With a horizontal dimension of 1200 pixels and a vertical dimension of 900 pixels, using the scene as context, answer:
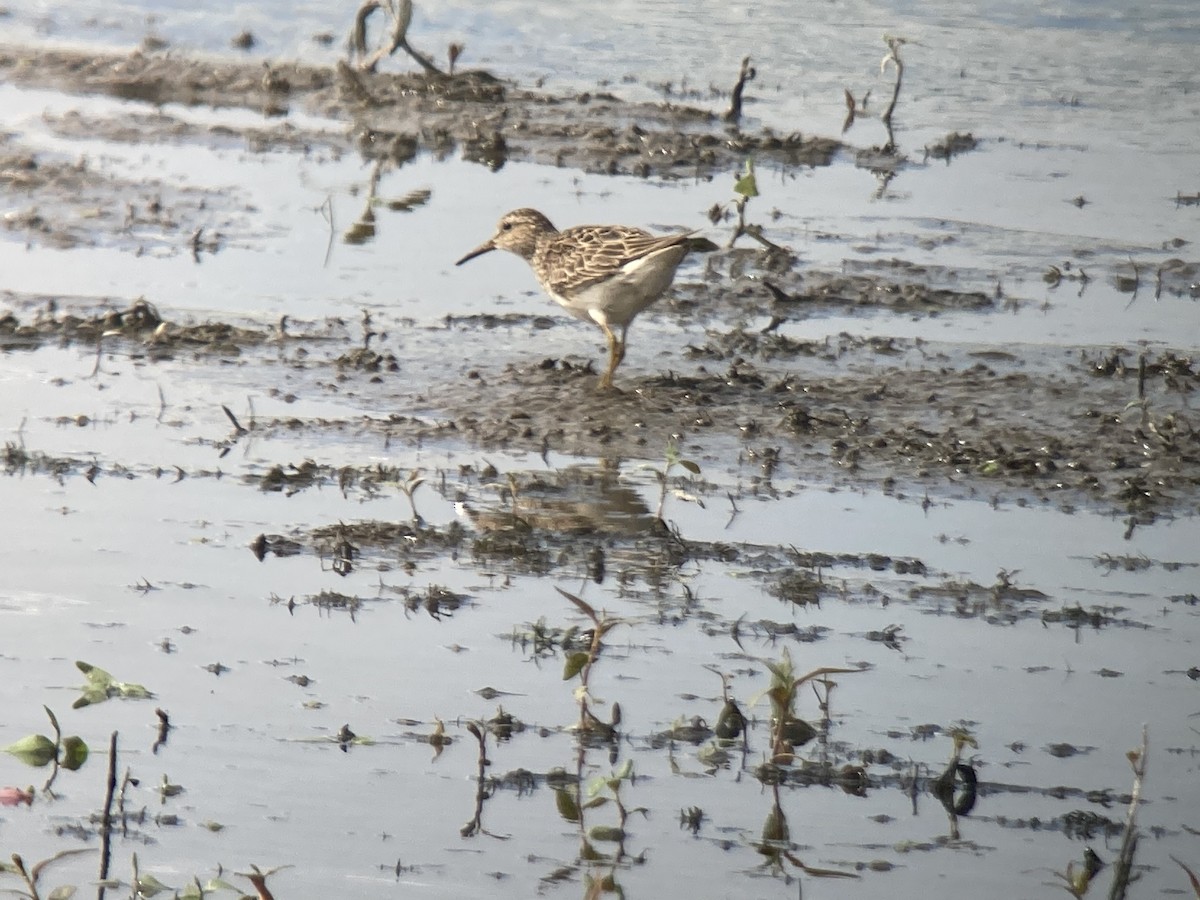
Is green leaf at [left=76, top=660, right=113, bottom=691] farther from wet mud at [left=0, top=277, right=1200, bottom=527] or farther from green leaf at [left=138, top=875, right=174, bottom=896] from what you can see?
wet mud at [left=0, top=277, right=1200, bottom=527]

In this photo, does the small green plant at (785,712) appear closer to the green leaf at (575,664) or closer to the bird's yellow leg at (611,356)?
the green leaf at (575,664)

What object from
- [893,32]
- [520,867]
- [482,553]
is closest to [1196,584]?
[482,553]

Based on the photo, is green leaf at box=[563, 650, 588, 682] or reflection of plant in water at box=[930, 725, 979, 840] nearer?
reflection of plant in water at box=[930, 725, 979, 840]

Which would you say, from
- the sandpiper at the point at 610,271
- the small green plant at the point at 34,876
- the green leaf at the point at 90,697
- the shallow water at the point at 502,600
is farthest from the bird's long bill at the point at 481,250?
the small green plant at the point at 34,876

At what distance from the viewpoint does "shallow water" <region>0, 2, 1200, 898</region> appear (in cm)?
472

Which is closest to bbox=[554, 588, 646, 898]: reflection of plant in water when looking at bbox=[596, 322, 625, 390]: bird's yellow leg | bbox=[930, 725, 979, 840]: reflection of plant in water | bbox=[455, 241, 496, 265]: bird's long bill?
bbox=[930, 725, 979, 840]: reflection of plant in water

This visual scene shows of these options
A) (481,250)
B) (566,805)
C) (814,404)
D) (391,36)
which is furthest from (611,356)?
(391,36)

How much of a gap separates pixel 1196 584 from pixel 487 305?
15.7 feet

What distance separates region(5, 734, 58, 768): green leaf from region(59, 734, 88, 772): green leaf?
34 mm

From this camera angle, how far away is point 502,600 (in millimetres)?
6215

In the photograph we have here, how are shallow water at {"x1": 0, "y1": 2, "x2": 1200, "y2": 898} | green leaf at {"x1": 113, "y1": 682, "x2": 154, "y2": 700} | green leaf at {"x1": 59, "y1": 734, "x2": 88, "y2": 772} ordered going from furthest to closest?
green leaf at {"x1": 113, "y1": 682, "x2": 154, "y2": 700} → green leaf at {"x1": 59, "y1": 734, "x2": 88, "y2": 772} → shallow water at {"x1": 0, "y1": 2, "x2": 1200, "y2": 898}

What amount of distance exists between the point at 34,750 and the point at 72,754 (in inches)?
3.7

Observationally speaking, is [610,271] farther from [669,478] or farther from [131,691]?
[131,691]

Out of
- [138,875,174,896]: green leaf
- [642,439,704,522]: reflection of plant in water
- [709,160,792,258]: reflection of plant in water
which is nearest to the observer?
[138,875,174,896]: green leaf
